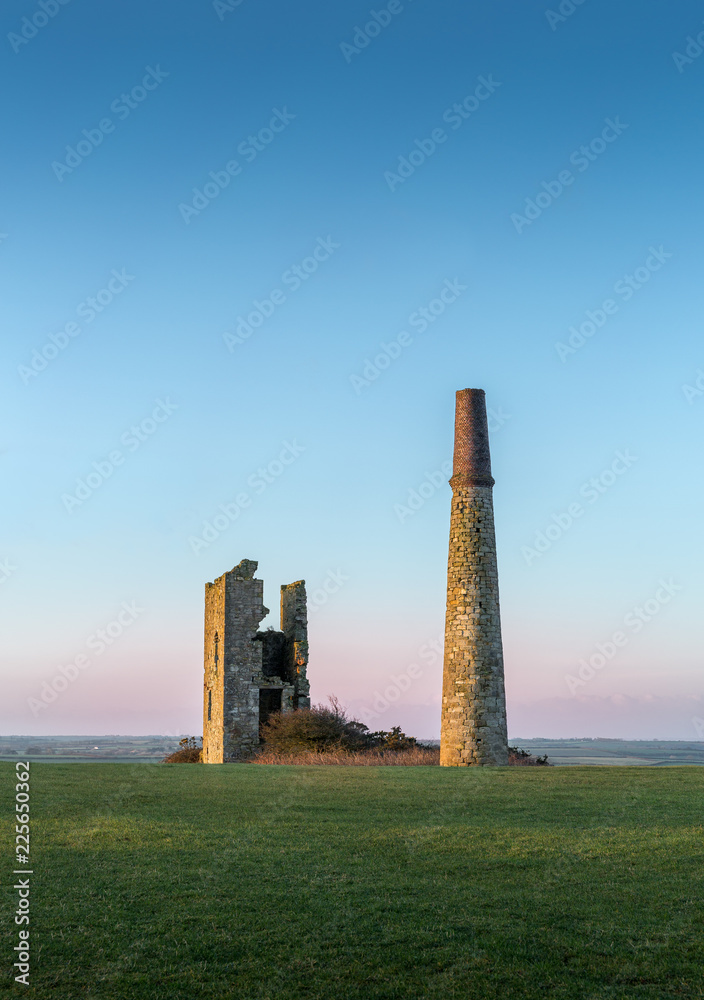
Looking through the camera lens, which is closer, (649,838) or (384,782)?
(649,838)

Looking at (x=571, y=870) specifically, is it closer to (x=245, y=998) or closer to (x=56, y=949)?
(x=245, y=998)

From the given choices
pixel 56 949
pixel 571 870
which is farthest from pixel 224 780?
pixel 56 949

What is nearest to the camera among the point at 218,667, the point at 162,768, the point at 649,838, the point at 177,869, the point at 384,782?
the point at 177,869

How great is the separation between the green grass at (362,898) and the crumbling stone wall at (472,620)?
494 inches

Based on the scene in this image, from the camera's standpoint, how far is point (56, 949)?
7.79 meters

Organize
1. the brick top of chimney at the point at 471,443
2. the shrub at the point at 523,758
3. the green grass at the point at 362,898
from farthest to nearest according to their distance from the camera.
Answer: the shrub at the point at 523,758 < the brick top of chimney at the point at 471,443 < the green grass at the point at 362,898

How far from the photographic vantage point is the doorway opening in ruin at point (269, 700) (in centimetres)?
3824

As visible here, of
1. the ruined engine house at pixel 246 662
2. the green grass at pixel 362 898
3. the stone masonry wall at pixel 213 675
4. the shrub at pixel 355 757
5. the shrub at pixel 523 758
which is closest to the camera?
the green grass at pixel 362 898

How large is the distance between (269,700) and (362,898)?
97.8 feet

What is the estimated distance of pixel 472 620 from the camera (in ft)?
97.0

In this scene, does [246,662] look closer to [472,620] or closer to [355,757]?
[355,757]

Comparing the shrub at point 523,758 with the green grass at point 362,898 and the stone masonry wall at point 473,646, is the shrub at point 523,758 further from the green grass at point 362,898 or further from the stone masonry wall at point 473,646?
the green grass at point 362,898

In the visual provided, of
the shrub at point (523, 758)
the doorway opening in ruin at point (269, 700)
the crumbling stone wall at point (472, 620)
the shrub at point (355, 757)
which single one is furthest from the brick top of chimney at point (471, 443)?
the doorway opening in ruin at point (269, 700)

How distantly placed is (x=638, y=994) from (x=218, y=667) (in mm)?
30619
